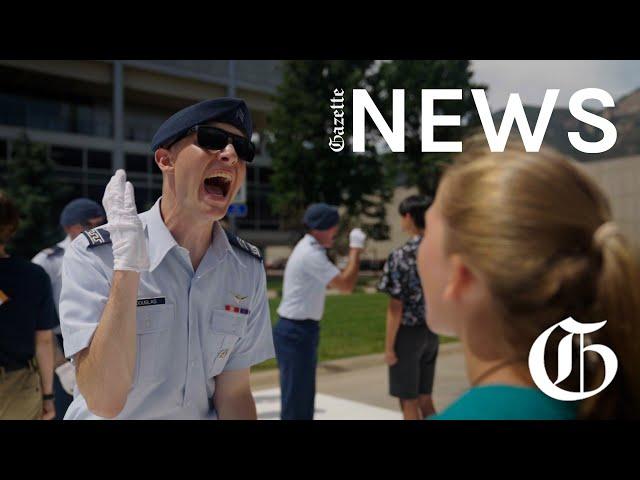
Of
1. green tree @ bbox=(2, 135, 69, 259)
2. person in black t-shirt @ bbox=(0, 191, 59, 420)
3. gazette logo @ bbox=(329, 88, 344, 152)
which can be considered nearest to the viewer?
gazette logo @ bbox=(329, 88, 344, 152)

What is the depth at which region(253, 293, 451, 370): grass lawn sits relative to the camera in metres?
8.63

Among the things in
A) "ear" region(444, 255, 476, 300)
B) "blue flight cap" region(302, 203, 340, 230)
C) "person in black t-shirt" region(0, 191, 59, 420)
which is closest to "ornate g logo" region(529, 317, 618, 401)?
"ear" region(444, 255, 476, 300)

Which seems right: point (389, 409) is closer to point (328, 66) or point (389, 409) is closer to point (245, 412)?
point (245, 412)

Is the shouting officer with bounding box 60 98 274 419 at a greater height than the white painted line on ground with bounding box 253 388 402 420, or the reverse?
the shouting officer with bounding box 60 98 274 419

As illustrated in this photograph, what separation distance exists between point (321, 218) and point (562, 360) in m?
3.86

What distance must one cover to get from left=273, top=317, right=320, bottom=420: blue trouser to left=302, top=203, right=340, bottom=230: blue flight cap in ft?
2.65

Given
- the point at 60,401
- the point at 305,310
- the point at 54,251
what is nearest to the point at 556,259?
the point at 305,310

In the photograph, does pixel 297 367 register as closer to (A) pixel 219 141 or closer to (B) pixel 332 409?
(B) pixel 332 409

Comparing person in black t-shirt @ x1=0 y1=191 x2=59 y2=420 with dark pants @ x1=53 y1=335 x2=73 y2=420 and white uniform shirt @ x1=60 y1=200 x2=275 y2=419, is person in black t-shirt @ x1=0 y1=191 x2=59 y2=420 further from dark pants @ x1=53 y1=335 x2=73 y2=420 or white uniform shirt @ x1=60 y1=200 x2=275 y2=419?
white uniform shirt @ x1=60 y1=200 x2=275 y2=419

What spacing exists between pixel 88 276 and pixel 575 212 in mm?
1306

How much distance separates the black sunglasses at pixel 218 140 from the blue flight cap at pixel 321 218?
9.60ft

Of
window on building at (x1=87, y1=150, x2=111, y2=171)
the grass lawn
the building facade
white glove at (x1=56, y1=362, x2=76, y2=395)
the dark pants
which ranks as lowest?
the grass lawn

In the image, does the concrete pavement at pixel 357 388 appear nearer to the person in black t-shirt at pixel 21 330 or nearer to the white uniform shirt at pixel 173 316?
the person in black t-shirt at pixel 21 330
